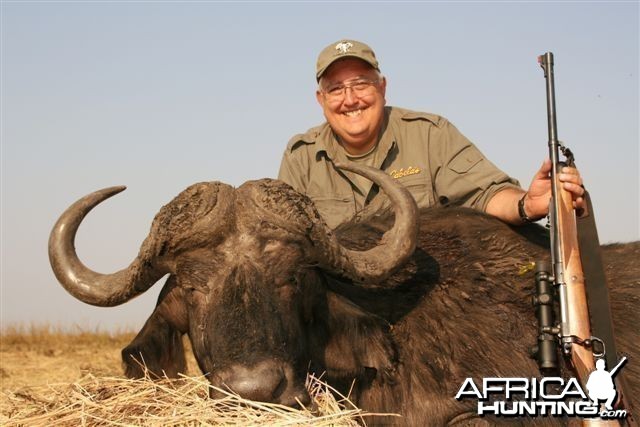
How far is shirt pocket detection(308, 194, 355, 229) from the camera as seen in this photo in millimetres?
7707

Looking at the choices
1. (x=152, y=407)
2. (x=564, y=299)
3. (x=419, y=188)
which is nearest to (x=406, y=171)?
(x=419, y=188)

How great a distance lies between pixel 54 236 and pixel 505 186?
3.55 metres

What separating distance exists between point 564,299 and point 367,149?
10.4 feet

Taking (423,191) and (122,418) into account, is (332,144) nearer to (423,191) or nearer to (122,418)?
(423,191)

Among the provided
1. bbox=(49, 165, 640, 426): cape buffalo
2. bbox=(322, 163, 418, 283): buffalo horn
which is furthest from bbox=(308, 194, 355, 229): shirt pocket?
bbox=(322, 163, 418, 283): buffalo horn

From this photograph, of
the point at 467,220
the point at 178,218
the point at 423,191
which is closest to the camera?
the point at 178,218

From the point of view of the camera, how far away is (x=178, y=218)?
17.1 ft

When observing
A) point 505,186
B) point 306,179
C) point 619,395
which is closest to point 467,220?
point 505,186

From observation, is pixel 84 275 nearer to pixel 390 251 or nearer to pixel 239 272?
pixel 239 272

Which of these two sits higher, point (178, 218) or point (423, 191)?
point (423, 191)

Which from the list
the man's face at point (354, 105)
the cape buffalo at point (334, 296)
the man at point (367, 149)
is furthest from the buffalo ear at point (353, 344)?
the man's face at point (354, 105)

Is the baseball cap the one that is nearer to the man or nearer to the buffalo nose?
the man

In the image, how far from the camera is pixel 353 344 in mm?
5625

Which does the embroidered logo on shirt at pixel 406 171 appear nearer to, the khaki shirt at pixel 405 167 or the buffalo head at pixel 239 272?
the khaki shirt at pixel 405 167
